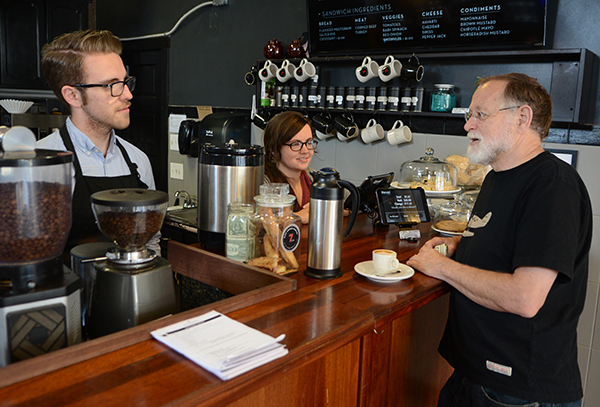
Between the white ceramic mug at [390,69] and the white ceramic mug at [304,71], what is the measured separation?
0.62m

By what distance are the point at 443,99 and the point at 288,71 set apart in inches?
48.8

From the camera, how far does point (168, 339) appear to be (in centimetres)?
105

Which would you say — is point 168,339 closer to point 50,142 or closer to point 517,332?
point 517,332

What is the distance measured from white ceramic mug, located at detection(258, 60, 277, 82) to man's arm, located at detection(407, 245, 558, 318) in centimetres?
266

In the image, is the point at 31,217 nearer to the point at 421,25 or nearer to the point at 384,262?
the point at 384,262

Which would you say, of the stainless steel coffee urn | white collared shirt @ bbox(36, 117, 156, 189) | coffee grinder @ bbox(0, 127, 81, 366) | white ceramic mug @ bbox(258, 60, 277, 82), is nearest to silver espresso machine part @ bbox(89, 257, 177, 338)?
coffee grinder @ bbox(0, 127, 81, 366)

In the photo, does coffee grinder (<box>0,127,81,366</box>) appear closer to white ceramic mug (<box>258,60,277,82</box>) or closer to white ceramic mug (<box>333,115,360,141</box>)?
white ceramic mug (<box>333,115,360,141</box>)

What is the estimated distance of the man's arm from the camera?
141 cm

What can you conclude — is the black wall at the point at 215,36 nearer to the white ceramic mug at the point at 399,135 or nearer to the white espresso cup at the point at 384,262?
the white ceramic mug at the point at 399,135

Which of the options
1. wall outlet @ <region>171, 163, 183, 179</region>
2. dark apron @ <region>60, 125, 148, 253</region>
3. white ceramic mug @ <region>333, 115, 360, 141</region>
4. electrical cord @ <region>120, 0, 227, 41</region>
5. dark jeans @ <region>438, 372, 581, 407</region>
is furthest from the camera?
wall outlet @ <region>171, 163, 183, 179</region>

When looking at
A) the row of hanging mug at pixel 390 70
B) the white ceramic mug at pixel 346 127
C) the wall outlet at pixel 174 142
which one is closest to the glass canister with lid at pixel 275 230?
the row of hanging mug at pixel 390 70

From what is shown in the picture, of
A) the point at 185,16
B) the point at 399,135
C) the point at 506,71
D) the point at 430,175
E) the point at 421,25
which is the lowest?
the point at 430,175

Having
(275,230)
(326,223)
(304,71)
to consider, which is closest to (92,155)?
(275,230)

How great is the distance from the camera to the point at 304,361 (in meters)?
1.08
